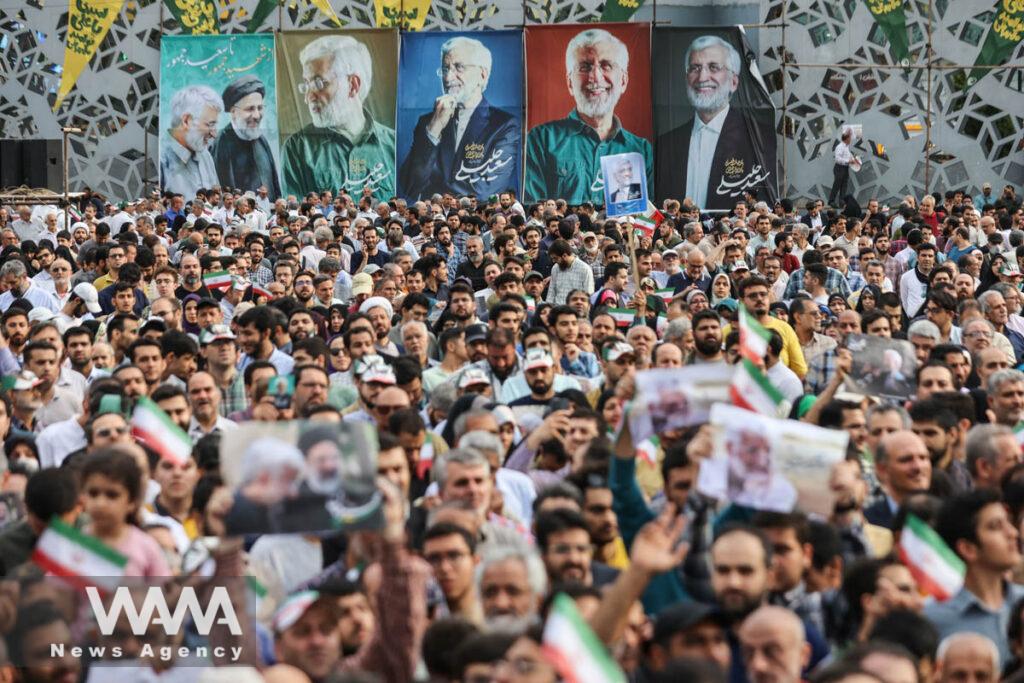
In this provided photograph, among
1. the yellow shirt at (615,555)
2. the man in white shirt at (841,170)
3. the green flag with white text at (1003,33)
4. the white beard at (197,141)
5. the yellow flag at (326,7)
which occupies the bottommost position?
the man in white shirt at (841,170)

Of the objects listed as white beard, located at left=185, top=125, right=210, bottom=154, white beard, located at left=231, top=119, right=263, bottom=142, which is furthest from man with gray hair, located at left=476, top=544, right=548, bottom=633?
white beard, located at left=185, top=125, right=210, bottom=154

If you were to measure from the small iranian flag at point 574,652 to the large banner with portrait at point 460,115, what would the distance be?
91.6 ft

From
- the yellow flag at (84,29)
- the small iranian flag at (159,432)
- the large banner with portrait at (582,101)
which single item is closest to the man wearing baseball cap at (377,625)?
the small iranian flag at (159,432)

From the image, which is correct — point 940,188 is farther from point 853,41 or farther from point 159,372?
point 159,372

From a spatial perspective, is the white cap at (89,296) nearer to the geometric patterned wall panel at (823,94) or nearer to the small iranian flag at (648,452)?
the small iranian flag at (648,452)

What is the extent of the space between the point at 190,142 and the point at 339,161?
2961 mm

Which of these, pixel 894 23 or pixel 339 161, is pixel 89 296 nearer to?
pixel 339 161

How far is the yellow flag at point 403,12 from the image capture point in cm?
3331

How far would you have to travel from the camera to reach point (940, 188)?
107ft

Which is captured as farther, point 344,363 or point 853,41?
point 853,41

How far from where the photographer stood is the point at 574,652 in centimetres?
420

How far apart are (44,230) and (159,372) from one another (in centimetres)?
1368

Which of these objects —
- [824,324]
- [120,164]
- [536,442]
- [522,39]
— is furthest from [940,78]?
[536,442]

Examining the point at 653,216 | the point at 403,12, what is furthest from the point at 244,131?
the point at 653,216
